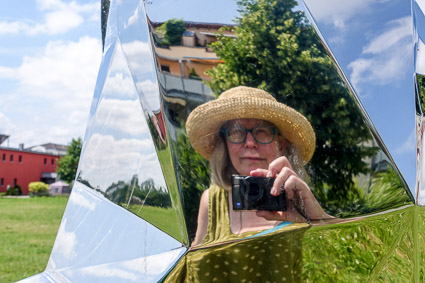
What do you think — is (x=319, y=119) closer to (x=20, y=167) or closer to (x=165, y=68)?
(x=165, y=68)

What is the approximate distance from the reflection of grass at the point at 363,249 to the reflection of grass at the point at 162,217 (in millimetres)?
383

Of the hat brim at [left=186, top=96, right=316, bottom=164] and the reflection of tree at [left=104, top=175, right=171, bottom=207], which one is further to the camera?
the reflection of tree at [left=104, top=175, right=171, bottom=207]

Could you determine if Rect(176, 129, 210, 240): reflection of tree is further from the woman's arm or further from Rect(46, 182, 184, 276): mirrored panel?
Rect(46, 182, 184, 276): mirrored panel

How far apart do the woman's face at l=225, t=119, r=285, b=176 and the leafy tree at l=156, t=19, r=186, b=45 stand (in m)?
0.31

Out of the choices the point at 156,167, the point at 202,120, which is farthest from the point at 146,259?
the point at 202,120

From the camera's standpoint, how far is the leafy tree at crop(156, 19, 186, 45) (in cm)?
126

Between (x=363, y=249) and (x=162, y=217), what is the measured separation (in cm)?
61

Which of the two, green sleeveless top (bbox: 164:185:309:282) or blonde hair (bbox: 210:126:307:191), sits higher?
blonde hair (bbox: 210:126:307:191)

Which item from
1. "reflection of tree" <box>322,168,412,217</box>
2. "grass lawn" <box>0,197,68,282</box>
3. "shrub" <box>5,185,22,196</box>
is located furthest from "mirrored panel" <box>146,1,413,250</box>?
"shrub" <box>5,185,22,196</box>

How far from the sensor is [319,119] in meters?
1.09

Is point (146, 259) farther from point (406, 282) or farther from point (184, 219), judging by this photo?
point (406, 282)

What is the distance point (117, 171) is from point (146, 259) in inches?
16.2

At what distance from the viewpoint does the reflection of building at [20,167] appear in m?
37.8

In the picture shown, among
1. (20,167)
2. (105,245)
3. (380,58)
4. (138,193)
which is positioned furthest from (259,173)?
(20,167)
